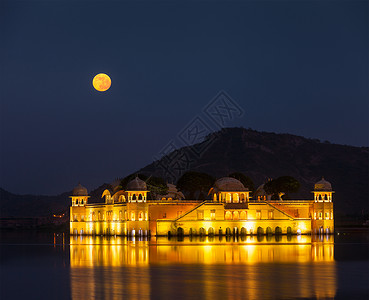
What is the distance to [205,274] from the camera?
3594 centimetres

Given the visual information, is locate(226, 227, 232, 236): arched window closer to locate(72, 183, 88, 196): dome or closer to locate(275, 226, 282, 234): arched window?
locate(275, 226, 282, 234): arched window

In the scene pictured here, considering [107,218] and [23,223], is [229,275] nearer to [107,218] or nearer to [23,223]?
[107,218]

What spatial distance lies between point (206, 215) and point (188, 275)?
4658cm

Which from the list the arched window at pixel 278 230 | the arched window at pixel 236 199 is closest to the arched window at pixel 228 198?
the arched window at pixel 236 199


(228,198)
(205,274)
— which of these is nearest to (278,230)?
(228,198)

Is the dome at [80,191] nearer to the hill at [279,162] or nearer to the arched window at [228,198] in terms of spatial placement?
the arched window at [228,198]

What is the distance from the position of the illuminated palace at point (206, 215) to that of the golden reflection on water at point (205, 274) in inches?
1152

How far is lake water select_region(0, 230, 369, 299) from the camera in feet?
98.2

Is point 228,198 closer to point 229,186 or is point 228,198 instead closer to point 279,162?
point 229,186

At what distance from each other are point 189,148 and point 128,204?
371 feet

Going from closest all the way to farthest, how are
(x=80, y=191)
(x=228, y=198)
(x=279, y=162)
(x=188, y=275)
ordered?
(x=188, y=275), (x=228, y=198), (x=80, y=191), (x=279, y=162)

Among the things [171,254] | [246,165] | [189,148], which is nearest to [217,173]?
[246,165]

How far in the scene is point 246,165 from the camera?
17925 centimetres

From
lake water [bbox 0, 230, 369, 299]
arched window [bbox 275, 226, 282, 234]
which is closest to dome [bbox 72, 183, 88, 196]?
arched window [bbox 275, 226, 282, 234]
